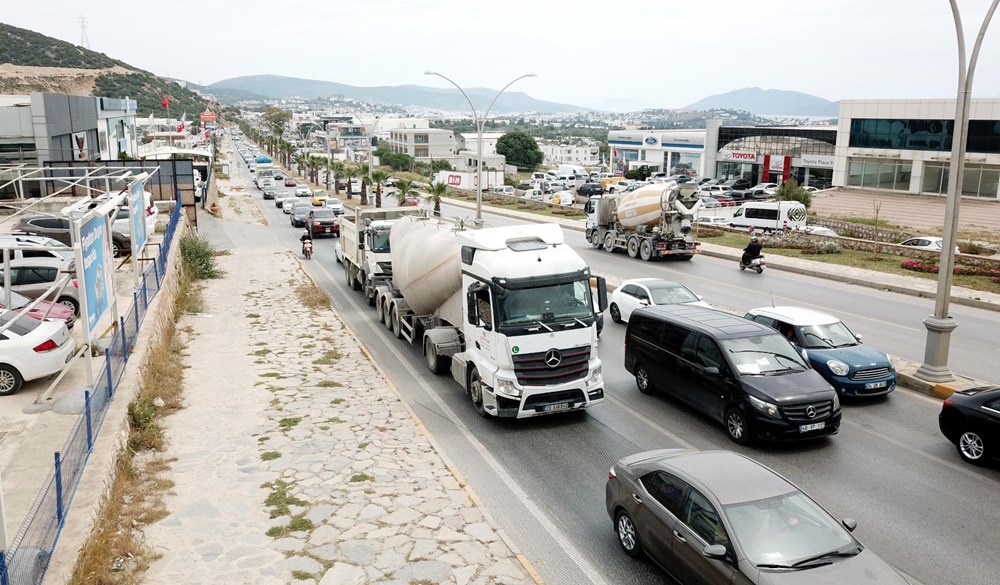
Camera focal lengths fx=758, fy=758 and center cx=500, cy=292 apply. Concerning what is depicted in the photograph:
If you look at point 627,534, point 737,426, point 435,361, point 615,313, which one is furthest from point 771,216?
point 627,534

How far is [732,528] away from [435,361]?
32.3 ft

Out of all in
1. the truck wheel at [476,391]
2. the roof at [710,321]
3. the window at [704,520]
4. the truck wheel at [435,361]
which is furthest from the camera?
the truck wheel at [435,361]

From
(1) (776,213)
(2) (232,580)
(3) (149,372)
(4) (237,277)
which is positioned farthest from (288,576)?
(1) (776,213)

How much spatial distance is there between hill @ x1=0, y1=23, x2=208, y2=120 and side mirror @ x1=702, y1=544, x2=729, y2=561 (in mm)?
129527

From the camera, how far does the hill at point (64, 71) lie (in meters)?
120

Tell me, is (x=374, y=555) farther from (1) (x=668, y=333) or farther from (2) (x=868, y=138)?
(2) (x=868, y=138)

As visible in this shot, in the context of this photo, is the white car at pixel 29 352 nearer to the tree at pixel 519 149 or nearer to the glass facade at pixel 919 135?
the glass facade at pixel 919 135

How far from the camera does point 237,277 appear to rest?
29562 mm

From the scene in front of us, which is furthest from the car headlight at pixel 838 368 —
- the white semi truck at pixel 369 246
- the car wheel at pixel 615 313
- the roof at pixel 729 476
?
the white semi truck at pixel 369 246

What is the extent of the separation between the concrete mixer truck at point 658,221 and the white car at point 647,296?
40.1 ft

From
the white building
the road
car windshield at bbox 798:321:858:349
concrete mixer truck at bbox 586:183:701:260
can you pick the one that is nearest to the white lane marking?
the road

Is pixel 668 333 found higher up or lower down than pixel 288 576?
higher up

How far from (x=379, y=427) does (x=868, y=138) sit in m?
65.5

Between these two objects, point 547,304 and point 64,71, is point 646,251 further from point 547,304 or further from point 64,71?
point 64,71
